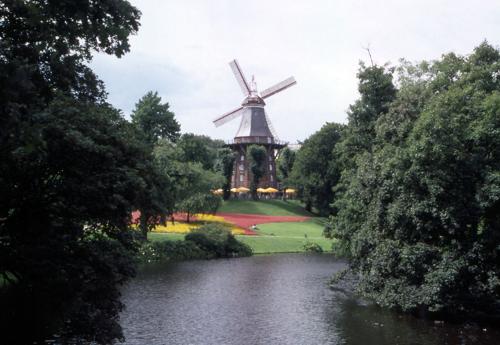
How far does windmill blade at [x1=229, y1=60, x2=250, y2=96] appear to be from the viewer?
9644 cm

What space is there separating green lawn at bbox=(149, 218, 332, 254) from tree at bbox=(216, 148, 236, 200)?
21.9 m

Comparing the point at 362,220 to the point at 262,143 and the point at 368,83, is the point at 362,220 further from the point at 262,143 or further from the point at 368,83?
the point at 262,143

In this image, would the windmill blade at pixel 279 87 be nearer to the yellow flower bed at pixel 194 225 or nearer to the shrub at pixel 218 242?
the yellow flower bed at pixel 194 225

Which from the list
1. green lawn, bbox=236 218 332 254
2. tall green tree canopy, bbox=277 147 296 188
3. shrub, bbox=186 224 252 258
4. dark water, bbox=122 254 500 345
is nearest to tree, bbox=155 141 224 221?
shrub, bbox=186 224 252 258

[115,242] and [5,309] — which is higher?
[115,242]

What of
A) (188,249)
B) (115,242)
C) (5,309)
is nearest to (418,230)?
(115,242)

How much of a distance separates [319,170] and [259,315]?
2463 inches

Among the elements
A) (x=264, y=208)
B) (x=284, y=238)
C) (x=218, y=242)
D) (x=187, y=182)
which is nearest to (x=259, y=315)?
(x=218, y=242)

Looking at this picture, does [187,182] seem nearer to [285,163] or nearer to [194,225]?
[194,225]

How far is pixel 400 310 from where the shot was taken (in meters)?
27.3

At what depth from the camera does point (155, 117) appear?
62344 millimetres

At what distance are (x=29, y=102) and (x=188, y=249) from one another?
37160 mm

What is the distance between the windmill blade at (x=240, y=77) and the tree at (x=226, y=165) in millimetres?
11511

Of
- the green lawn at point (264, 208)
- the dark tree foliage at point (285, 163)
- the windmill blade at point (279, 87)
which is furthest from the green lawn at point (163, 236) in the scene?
the dark tree foliage at point (285, 163)
